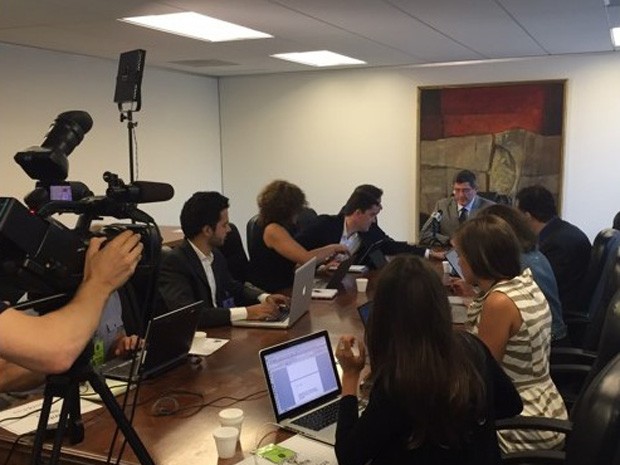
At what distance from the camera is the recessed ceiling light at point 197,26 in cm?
385

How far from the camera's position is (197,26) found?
418 centimetres

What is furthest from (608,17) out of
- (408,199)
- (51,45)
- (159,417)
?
(51,45)

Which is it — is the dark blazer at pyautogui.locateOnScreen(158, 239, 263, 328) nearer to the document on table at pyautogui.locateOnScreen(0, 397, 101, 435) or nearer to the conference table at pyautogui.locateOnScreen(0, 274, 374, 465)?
the conference table at pyautogui.locateOnScreen(0, 274, 374, 465)

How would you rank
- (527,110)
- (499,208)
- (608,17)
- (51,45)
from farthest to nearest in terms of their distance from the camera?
(527,110)
(51,45)
(608,17)
(499,208)

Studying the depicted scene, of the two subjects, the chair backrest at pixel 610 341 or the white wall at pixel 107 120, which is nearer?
the chair backrest at pixel 610 341

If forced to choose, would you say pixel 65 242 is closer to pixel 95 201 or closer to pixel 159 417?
pixel 95 201

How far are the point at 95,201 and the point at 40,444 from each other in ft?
1.77

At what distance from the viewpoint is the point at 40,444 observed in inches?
53.4

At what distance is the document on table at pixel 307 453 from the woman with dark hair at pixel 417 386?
0.12 m

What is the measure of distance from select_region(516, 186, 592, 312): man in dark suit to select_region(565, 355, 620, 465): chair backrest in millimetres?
2269

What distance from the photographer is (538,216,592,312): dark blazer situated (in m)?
3.55

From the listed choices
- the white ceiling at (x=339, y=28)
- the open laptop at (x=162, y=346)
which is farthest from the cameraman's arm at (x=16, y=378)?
the white ceiling at (x=339, y=28)

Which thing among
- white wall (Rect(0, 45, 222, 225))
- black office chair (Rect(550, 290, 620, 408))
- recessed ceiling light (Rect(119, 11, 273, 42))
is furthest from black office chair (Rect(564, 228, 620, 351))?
white wall (Rect(0, 45, 222, 225))

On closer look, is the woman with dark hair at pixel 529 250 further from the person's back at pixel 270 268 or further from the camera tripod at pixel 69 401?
the camera tripod at pixel 69 401
